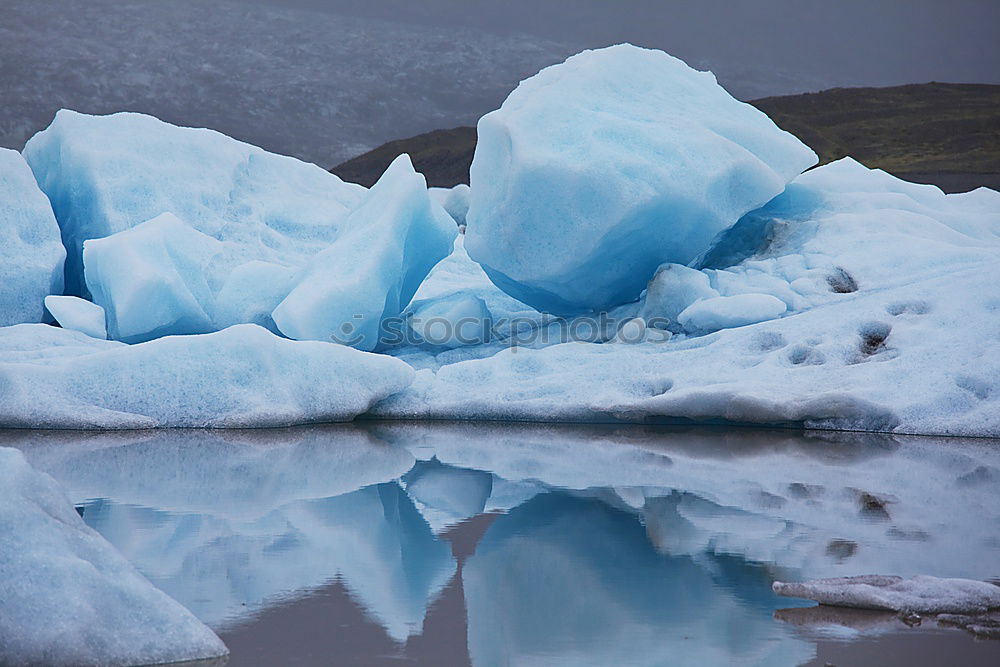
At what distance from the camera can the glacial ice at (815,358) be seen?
5945 millimetres

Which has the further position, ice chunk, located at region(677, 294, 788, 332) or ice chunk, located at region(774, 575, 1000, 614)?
Result: ice chunk, located at region(677, 294, 788, 332)

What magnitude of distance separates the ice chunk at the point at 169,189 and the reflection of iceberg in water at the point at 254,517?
11.9ft

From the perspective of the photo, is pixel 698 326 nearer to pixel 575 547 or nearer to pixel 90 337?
pixel 90 337

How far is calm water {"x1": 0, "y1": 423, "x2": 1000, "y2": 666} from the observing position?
222cm

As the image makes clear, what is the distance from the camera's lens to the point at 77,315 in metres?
7.82

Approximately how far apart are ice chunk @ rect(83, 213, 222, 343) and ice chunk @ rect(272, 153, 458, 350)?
717mm

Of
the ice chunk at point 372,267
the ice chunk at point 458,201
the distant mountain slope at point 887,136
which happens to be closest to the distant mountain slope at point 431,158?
the distant mountain slope at point 887,136

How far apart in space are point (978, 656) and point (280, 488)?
2625mm

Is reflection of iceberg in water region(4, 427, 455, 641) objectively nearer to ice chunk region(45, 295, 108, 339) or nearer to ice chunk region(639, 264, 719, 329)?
ice chunk region(45, 295, 108, 339)

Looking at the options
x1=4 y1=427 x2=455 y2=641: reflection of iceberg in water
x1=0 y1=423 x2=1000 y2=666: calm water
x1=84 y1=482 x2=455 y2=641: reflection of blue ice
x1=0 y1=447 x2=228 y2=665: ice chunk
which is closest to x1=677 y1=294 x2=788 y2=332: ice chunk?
x1=0 y1=423 x2=1000 y2=666: calm water

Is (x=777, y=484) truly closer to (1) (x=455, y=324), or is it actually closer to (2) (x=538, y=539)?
(2) (x=538, y=539)

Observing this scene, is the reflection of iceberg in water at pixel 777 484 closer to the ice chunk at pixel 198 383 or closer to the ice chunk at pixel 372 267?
the ice chunk at pixel 198 383

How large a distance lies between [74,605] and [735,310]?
5.72 meters

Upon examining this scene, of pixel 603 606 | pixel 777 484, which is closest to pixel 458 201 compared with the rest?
pixel 777 484
